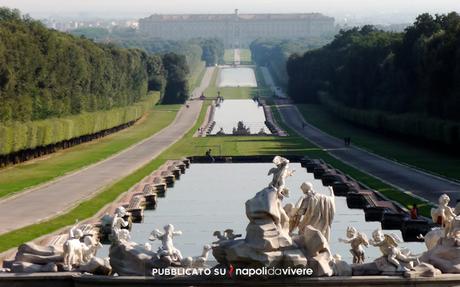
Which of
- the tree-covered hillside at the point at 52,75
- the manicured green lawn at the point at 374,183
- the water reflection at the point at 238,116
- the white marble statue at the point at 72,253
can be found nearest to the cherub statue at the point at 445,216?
the white marble statue at the point at 72,253

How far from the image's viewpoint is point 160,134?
332ft

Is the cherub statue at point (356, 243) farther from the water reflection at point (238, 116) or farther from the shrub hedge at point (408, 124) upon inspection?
the water reflection at point (238, 116)

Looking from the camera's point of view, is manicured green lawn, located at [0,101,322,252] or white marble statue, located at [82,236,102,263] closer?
white marble statue, located at [82,236,102,263]

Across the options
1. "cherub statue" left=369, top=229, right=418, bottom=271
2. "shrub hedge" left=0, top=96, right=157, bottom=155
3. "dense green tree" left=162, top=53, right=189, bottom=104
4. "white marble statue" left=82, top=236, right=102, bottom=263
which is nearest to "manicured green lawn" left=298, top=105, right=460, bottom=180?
"shrub hedge" left=0, top=96, right=157, bottom=155

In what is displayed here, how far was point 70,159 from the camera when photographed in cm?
7519

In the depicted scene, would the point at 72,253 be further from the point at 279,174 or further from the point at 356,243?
the point at 356,243

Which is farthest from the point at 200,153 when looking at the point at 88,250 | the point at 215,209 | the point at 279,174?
the point at 279,174

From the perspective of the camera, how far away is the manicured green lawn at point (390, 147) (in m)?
66.6

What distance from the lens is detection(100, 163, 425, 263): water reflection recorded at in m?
39.6

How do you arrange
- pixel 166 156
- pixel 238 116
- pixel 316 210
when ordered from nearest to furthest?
1. pixel 316 210
2. pixel 166 156
3. pixel 238 116

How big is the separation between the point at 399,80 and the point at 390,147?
15.1 m

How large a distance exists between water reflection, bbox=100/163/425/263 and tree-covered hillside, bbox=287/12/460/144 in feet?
44.7

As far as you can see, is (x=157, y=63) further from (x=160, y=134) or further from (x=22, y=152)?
(x=22, y=152)

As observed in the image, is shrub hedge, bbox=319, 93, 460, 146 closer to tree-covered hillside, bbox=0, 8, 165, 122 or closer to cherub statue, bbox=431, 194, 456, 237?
tree-covered hillside, bbox=0, 8, 165, 122
